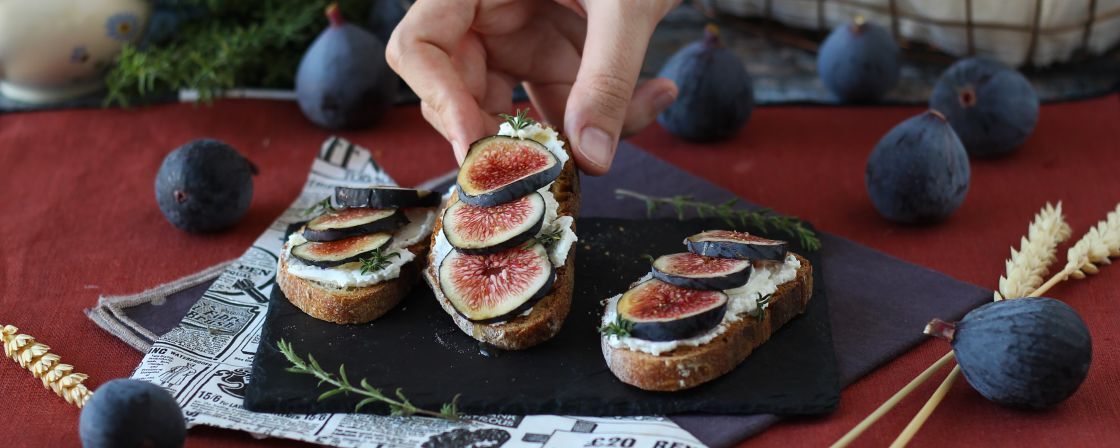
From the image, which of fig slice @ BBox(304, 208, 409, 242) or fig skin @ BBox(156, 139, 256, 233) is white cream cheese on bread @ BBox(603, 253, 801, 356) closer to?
fig slice @ BBox(304, 208, 409, 242)

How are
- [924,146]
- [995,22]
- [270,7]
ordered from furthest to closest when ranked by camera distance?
[270,7] → [995,22] → [924,146]

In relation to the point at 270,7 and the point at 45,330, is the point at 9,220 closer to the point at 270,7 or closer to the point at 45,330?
the point at 45,330

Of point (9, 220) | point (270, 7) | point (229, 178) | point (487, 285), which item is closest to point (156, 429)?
point (487, 285)

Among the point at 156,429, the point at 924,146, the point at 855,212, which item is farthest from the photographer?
the point at 855,212

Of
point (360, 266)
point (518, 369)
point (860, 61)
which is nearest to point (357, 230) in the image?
point (360, 266)

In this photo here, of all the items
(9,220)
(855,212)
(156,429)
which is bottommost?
(855,212)

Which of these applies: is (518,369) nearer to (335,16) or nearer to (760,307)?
(760,307)

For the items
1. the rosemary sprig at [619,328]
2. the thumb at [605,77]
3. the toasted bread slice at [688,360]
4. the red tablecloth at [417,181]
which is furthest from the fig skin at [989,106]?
the rosemary sprig at [619,328]
